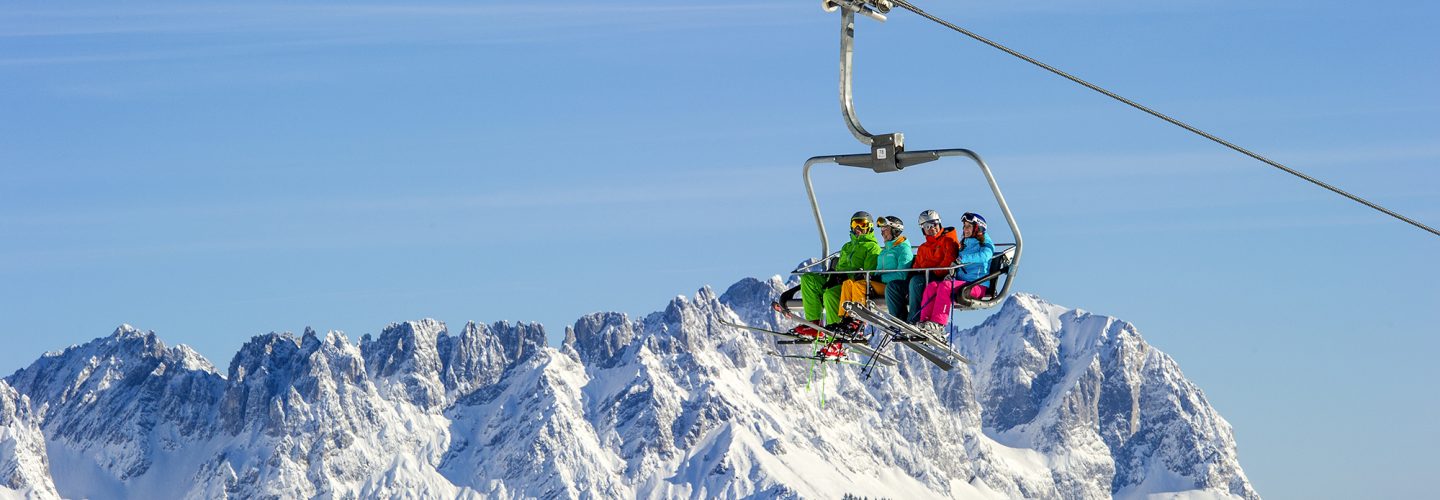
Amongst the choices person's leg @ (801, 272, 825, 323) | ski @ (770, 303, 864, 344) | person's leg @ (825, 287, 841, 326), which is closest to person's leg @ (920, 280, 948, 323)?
ski @ (770, 303, 864, 344)

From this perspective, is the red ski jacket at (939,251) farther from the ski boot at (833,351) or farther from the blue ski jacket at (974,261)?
the ski boot at (833,351)

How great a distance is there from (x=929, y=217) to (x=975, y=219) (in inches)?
25.4

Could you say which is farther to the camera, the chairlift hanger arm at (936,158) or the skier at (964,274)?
the skier at (964,274)

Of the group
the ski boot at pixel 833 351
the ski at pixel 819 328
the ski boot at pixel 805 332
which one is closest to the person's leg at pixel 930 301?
the ski at pixel 819 328

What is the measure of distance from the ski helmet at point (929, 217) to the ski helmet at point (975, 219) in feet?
1.15

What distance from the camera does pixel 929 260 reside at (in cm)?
2883

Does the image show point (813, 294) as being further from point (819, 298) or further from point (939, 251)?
point (939, 251)

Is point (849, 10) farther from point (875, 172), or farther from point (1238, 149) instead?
point (1238, 149)

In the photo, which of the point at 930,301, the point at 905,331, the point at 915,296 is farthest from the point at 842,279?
the point at 905,331

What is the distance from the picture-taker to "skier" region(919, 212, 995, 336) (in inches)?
1097

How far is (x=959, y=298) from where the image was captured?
92.1 feet

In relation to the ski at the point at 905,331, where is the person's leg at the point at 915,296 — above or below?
above

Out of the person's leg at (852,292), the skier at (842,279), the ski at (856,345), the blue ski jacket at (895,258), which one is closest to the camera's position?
the ski at (856,345)

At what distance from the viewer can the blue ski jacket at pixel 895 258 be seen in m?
28.7
